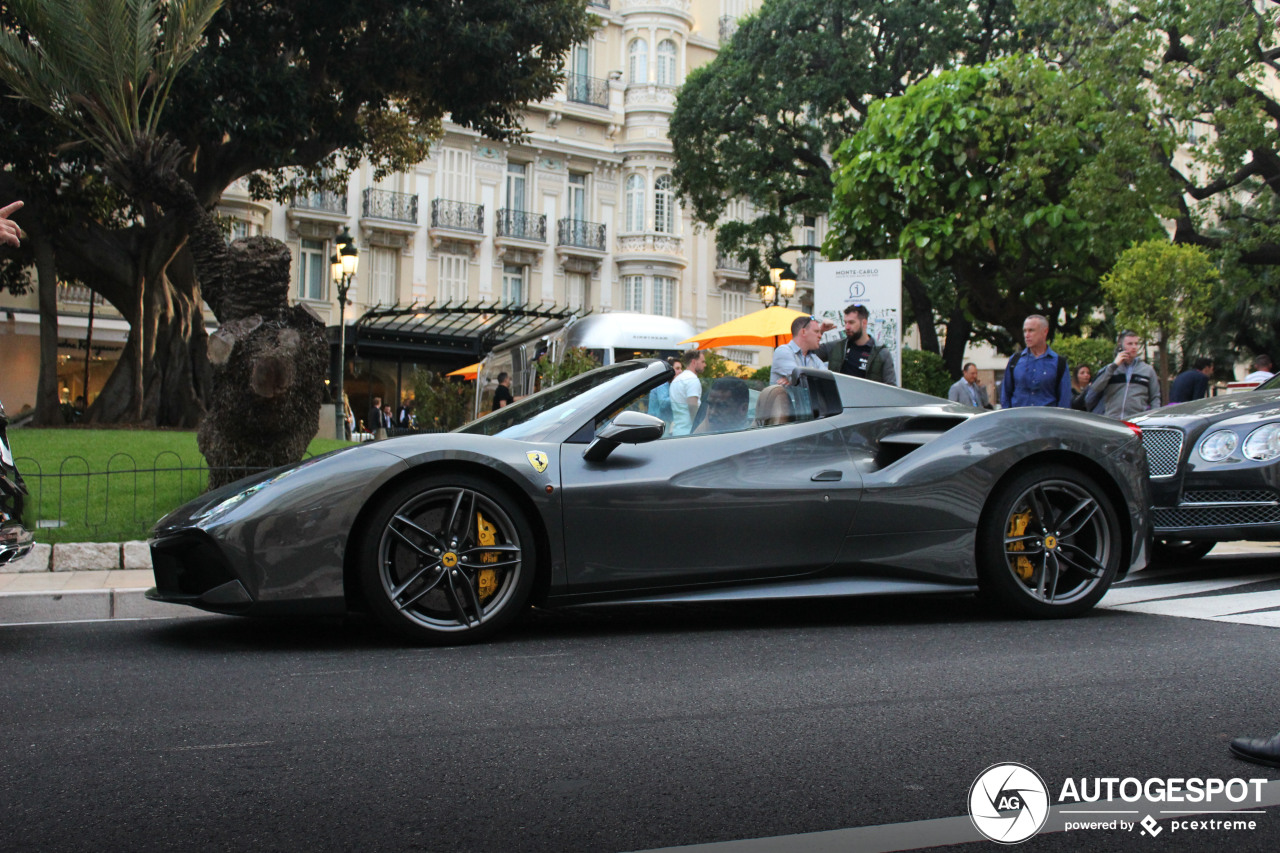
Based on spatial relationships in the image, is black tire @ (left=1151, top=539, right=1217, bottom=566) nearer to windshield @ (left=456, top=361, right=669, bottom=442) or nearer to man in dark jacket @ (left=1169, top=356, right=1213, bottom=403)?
windshield @ (left=456, top=361, right=669, bottom=442)

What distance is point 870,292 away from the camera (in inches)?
504

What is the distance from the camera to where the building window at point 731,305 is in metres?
43.7

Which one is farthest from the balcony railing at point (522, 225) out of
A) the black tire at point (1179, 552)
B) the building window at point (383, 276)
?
the black tire at point (1179, 552)

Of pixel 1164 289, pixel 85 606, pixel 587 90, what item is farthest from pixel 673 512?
pixel 587 90

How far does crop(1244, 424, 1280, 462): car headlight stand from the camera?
661 cm

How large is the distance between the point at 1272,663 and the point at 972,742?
178 cm

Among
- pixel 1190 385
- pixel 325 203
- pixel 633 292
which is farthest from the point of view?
pixel 633 292

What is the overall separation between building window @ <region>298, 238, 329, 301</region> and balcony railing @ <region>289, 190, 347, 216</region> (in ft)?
3.77

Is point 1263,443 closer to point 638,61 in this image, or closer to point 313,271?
point 313,271

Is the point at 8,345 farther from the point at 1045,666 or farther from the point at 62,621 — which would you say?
the point at 1045,666

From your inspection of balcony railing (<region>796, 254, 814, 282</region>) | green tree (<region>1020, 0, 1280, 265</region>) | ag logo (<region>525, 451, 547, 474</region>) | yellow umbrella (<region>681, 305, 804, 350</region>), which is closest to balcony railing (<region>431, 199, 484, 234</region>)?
balcony railing (<region>796, 254, 814, 282</region>)

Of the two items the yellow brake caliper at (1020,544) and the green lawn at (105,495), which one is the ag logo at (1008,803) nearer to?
the yellow brake caliper at (1020,544)

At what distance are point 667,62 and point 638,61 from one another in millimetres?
1062

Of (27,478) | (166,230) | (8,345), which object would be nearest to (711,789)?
(27,478)
